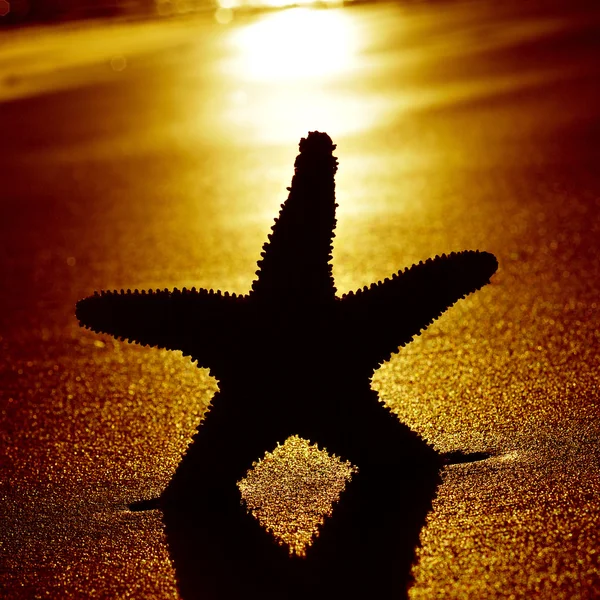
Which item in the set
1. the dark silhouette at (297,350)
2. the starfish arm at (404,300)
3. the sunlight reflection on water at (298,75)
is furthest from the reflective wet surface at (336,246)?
the starfish arm at (404,300)

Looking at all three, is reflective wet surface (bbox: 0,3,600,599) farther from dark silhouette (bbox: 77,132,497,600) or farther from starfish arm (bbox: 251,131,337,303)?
starfish arm (bbox: 251,131,337,303)

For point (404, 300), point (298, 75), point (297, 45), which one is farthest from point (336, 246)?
point (297, 45)

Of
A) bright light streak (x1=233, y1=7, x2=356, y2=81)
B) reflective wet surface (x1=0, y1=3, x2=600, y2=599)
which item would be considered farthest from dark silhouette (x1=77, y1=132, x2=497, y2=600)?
bright light streak (x1=233, y1=7, x2=356, y2=81)

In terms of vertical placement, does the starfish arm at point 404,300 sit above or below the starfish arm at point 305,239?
below

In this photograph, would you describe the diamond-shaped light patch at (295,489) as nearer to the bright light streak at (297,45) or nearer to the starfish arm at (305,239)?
the starfish arm at (305,239)

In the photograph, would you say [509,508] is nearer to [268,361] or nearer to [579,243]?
[268,361]

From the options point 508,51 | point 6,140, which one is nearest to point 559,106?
point 508,51

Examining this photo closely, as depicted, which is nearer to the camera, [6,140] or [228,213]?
[228,213]
